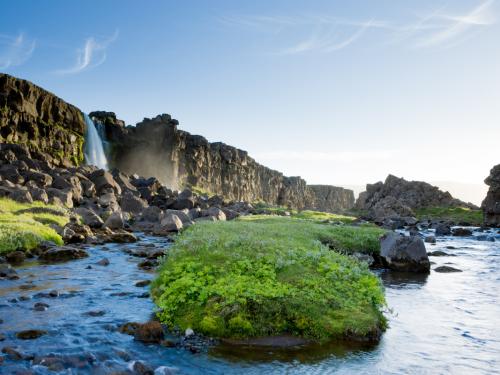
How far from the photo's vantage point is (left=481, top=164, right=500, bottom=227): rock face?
74938 millimetres

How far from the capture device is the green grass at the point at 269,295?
11.6 m

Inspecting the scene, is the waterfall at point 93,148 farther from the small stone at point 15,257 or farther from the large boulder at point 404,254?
the large boulder at point 404,254

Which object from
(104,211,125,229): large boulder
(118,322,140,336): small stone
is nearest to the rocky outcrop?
(104,211,125,229): large boulder

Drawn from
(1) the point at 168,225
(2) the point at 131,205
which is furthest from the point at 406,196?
(1) the point at 168,225

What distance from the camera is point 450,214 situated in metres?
111

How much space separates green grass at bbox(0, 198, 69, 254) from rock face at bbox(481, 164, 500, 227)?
6761 cm

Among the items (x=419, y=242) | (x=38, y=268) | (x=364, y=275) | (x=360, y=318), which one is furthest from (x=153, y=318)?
(x=419, y=242)

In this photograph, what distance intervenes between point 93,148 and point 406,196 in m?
90.7

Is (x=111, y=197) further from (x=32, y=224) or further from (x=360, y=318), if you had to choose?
(x=360, y=318)

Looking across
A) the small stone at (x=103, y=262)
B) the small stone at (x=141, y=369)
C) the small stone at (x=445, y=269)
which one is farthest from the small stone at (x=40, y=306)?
the small stone at (x=445, y=269)

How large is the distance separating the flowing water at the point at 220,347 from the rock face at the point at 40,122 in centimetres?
5183

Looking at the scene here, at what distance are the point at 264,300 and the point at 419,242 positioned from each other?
16093 millimetres

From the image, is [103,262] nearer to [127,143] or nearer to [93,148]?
[93,148]

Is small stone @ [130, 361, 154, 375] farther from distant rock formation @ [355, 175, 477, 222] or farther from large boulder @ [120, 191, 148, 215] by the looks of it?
distant rock formation @ [355, 175, 477, 222]
